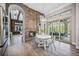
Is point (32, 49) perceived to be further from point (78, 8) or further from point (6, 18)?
point (78, 8)

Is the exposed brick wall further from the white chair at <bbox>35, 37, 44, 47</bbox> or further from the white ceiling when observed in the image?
the white chair at <bbox>35, 37, 44, 47</bbox>

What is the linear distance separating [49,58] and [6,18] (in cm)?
143

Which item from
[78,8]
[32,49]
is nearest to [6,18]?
[32,49]

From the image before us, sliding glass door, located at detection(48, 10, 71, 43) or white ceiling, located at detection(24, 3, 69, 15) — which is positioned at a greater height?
white ceiling, located at detection(24, 3, 69, 15)

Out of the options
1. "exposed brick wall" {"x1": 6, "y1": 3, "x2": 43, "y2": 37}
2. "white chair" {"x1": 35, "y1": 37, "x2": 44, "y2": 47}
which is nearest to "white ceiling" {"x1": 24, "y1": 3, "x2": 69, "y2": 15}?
"exposed brick wall" {"x1": 6, "y1": 3, "x2": 43, "y2": 37}

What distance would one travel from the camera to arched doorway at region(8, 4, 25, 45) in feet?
9.18

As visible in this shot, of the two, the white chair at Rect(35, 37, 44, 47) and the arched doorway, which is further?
the white chair at Rect(35, 37, 44, 47)

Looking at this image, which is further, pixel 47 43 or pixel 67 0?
pixel 47 43

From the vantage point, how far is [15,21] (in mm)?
2809

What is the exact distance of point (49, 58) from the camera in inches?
109

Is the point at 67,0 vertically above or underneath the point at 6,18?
above

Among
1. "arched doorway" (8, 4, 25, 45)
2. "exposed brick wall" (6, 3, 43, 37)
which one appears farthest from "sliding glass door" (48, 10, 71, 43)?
"arched doorway" (8, 4, 25, 45)

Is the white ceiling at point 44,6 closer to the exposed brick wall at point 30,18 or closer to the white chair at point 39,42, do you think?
the exposed brick wall at point 30,18

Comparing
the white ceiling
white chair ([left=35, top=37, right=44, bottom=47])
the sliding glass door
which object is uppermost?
the white ceiling
